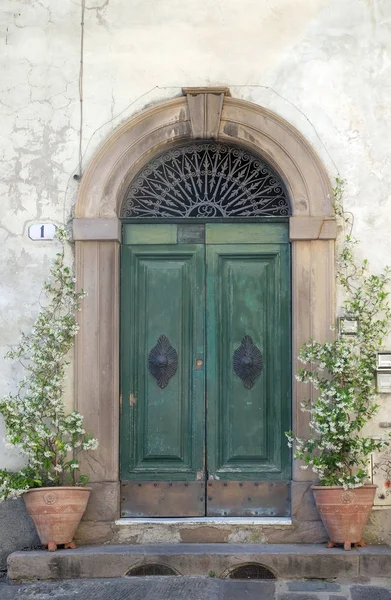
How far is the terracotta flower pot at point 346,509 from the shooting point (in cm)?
769

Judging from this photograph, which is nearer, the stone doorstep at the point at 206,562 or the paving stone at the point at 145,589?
the paving stone at the point at 145,589

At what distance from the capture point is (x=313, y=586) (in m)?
7.53

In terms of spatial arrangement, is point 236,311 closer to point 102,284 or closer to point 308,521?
point 102,284

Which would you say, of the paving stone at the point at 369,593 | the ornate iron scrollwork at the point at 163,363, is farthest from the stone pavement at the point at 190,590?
the ornate iron scrollwork at the point at 163,363

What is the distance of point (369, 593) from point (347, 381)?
1.49 meters

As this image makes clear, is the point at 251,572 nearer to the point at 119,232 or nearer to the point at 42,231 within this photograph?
the point at 119,232

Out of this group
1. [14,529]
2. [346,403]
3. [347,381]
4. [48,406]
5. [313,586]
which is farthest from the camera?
[14,529]

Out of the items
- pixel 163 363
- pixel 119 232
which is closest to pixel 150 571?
pixel 163 363

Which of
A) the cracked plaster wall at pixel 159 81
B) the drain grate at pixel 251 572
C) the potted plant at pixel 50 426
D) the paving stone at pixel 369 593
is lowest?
the paving stone at pixel 369 593

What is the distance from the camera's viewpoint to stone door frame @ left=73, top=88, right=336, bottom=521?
26.9 feet

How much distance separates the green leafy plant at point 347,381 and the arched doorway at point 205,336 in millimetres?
393

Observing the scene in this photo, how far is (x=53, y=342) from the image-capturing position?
8.12 m

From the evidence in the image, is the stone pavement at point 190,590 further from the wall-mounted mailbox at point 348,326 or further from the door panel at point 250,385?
the wall-mounted mailbox at point 348,326

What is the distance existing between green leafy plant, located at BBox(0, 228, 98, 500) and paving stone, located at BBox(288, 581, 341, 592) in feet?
5.54
